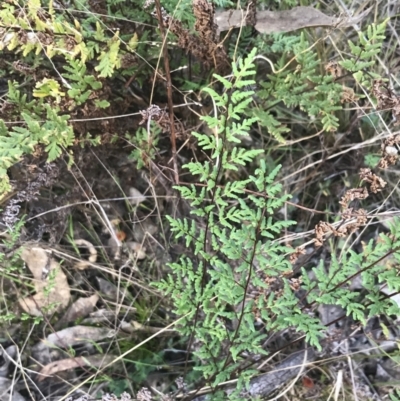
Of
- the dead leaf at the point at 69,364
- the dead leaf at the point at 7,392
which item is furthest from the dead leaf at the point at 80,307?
the dead leaf at the point at 7,392

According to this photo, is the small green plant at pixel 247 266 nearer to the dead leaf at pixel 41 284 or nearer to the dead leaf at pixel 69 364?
the dead leaf at pixel 69 364

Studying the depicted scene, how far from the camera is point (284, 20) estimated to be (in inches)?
61.9

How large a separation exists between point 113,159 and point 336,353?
0.96 metres

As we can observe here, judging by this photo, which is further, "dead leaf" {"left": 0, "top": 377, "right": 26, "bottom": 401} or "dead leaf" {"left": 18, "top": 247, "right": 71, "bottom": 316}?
"dead leaf" {"left": 18, "top": 247, "right": 71, "bottom": 316}

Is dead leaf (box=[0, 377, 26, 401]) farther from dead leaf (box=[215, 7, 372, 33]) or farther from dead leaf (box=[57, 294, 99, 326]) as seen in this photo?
dead leaf (box=[215, 7, 372, 33])

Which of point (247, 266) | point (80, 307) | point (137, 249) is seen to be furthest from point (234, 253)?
point (80, 307)

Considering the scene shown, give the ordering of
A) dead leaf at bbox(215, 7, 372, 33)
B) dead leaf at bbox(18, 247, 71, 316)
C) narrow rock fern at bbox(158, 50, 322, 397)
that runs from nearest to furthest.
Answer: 1. narrow rock fern at bbox(158, 50, 322, 397)
2. dead leaf at bbox(215, 7, 372, 33)
3. dead leaf at bbox(18, 247, 71, 316)

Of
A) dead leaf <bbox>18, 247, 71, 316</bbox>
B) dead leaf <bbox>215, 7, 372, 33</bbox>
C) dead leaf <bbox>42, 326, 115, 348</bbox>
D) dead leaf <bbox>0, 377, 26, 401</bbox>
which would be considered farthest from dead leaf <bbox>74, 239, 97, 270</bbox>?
dead leaf <bbox>215, 7, 372, 33</bbox>

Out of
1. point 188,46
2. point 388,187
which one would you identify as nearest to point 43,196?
point 188,46

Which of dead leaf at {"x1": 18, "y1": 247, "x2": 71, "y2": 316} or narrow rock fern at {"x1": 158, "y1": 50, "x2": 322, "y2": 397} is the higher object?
narrow rock fern at {"x1": 158, "y1": 50, "x2": 322, "y2": 397}

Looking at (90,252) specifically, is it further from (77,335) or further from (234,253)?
(234,253)

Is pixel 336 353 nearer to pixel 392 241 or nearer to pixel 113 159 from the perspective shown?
pixel 392 241

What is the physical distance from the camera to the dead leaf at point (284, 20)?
1.55 meters

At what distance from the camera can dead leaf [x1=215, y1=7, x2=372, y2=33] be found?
155cm
